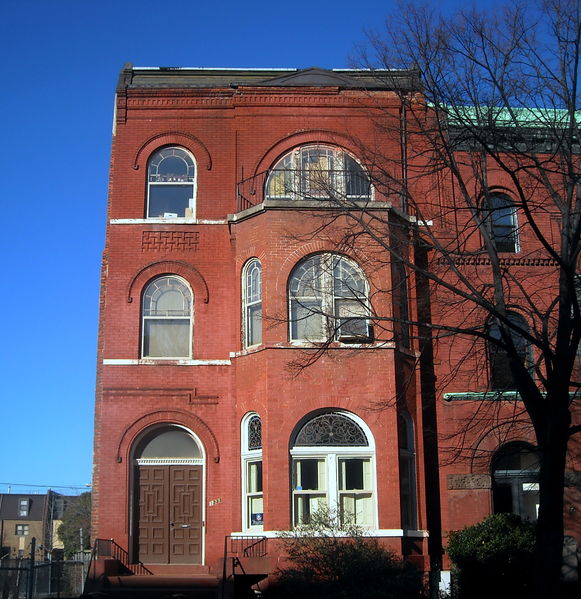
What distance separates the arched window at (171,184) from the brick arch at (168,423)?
15.4ft

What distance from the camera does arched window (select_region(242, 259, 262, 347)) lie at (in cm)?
1922

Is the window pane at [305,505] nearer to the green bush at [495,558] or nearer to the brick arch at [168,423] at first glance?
the brick arch at [168,423]

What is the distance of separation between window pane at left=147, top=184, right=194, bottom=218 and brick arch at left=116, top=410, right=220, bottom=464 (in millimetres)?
4750

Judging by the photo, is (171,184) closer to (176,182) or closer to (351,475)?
A: (176,182)

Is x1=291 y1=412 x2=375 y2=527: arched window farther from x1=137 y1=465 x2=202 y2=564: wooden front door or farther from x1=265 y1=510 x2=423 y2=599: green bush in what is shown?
x1=137 y1=465 x2=202 y2=564: wooden front door

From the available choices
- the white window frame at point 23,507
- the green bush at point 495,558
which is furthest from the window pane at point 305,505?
the white window frame at point 23,507

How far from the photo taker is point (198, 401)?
19.4 meters

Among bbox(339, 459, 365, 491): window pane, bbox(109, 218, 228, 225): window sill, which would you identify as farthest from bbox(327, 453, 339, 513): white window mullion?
bbox(109, 218, 228, 225): window sill

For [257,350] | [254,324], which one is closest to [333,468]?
[257,350]

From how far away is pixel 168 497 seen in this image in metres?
19.1

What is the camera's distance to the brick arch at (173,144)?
2109 cm

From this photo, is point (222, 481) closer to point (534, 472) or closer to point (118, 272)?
point (118, 272)

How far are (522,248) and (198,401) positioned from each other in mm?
8536

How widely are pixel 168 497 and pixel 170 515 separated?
15.1 inches
